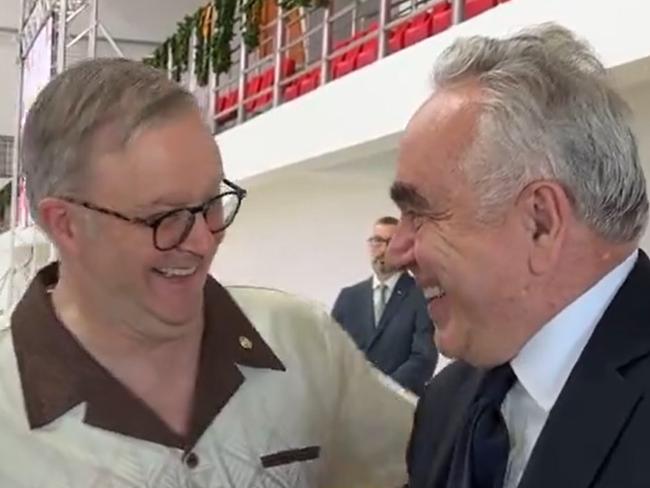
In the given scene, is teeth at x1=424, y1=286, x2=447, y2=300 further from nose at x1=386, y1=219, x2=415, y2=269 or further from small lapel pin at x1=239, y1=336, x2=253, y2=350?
small lapel pin at x1=239, y1=336, x2=253, y2=350

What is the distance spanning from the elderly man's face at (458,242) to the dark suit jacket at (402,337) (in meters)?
2.80

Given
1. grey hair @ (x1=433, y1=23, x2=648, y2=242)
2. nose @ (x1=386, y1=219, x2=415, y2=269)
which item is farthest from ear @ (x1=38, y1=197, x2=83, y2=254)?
grey hair @ (x1=433, y1=23, x2=648, y2=242)

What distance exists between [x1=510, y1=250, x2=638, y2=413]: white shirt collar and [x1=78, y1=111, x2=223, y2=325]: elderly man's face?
439 mm

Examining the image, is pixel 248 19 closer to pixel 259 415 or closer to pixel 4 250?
pixel 259 415

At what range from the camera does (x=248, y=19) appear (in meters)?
8.14

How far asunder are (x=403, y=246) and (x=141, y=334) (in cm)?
39

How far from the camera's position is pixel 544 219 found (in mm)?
1348

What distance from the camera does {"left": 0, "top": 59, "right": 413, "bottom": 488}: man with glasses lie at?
1.52m

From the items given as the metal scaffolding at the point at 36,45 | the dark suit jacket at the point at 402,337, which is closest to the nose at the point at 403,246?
the dark suit jacket at the point at 402,337

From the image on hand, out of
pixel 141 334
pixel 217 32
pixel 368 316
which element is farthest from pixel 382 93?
pixel 141 334

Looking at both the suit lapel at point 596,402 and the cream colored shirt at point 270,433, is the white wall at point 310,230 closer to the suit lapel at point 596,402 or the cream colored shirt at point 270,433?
the cream colored shirt at point 270,433

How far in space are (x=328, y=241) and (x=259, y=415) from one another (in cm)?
760

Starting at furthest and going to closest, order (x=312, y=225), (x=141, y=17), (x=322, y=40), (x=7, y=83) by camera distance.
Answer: (x=7, y=83), (x=141, y=17), (x=312, y=225), (x=322, y=40)

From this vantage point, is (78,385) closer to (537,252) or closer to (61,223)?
(61,223)
